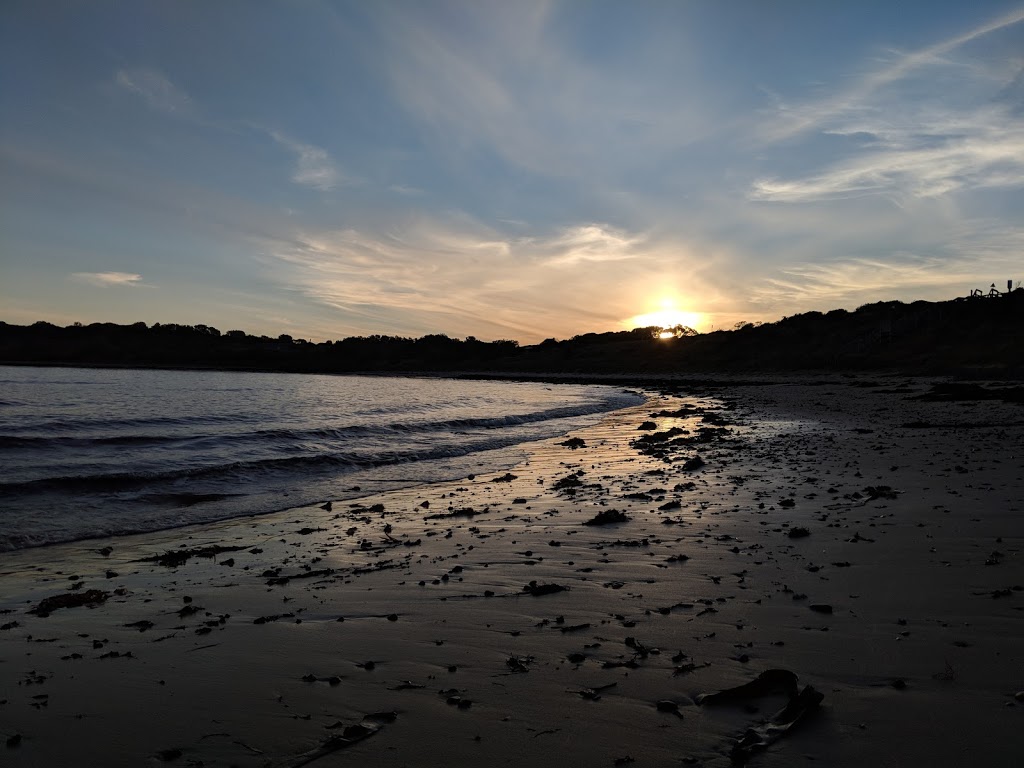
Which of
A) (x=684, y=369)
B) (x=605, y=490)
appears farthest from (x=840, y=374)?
(x=605, y=490)

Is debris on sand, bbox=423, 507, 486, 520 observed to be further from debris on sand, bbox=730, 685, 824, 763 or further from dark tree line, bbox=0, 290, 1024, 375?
dark tree line, bbox=0, 290, 1024, 375

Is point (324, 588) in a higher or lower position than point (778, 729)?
lower

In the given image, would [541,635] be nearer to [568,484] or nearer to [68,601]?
[68,601]

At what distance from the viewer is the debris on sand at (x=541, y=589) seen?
5.92m

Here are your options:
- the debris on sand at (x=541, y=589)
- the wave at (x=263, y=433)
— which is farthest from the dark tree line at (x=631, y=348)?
the debris on sand at (x=541, y=589)

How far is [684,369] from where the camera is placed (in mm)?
92438

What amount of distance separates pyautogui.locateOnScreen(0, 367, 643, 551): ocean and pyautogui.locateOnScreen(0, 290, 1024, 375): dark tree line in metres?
38.9

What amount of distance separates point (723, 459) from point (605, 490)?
4.74 meters

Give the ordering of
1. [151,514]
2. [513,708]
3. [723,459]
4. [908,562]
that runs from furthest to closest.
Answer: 1. [723,459]
2. [151,514]
3. [908,562]
4. [513,708]

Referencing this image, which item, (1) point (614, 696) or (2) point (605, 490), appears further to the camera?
(2) point (605, 490)

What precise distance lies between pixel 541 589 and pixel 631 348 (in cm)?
11319

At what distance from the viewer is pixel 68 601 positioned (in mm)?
6195

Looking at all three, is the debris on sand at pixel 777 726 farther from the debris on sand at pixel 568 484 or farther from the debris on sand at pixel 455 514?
the debris on sand at pixel 568 484

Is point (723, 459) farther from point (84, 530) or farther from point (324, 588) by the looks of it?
point (84, 530)
